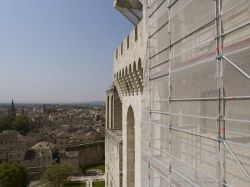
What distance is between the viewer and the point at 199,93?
3.59 m

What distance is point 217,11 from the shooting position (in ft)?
8.75

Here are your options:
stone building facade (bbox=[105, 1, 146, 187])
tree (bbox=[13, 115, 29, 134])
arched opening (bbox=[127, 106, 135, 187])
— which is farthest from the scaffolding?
tree (bbox=[13, 115, 29, 134])

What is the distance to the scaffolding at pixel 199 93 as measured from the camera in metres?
2.60

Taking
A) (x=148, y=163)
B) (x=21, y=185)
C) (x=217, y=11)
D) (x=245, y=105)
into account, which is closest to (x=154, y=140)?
(x=148, y=163)

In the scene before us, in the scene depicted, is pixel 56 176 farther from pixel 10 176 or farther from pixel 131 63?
pixel 131 63

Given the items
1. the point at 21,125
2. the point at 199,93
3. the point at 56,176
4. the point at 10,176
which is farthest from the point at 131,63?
the point at 21,125

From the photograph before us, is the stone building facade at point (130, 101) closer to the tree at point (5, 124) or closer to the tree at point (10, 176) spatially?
the tree at point (10, 176)

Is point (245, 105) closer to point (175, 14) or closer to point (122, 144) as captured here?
point (175, 14)

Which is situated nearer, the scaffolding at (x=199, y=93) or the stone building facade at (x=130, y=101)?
the scaffolding at (x=199, y=93)

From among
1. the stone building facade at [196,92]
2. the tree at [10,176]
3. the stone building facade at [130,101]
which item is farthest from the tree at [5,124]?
the stone building facade at [196,92]

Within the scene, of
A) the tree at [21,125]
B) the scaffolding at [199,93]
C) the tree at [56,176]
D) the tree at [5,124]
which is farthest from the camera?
the tree at [21,125]

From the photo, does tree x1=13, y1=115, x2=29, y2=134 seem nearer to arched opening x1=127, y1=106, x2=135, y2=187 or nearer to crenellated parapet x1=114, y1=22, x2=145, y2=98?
arched opening x1=127, y1=106, x2=135, y2=187

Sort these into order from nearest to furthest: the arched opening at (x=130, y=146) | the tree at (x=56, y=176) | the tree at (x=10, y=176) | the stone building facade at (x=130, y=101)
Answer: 1. the stone building facade at (x=130, y=101)
2. the arched opening at (x=130, y=146)
3. the tree at (x=10, y=176)
4. the tree at (x=56, y=176)

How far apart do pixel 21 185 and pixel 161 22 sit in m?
24.4
